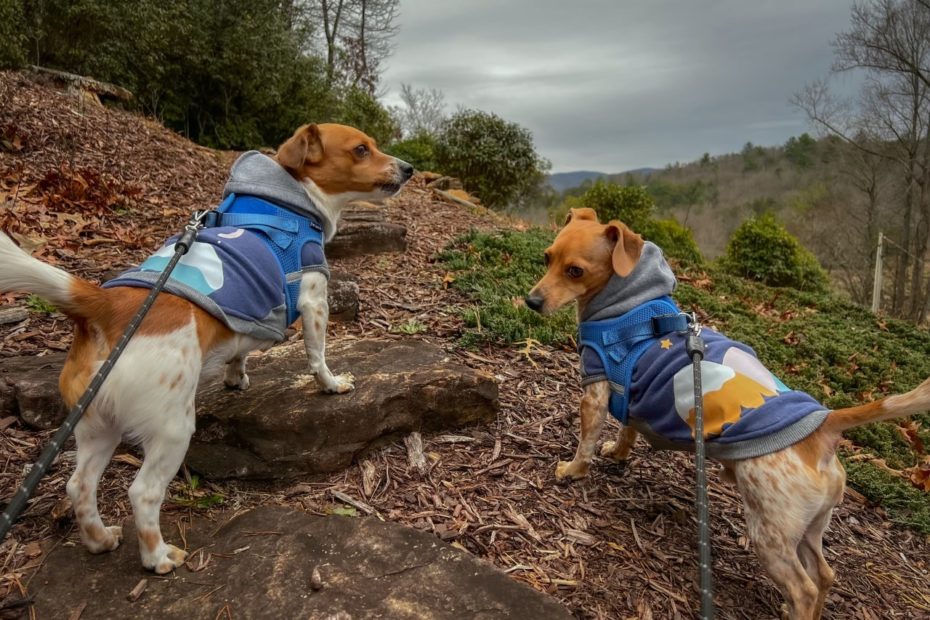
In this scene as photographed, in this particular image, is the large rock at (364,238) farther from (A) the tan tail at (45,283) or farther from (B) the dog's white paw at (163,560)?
(B) the dog's white paw at (163,560)

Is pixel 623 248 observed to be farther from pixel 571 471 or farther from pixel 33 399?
pixel 33 399

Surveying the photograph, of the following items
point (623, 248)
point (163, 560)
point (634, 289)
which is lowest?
point (163, 560)

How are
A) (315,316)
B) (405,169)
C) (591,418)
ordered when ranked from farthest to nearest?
1. (405,169)
2. (591,418)
3. (315,316)

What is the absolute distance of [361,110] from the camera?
19.4 m

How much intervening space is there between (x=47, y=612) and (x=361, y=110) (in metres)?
19.1

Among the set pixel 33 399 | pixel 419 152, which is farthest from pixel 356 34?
pixel 33 399

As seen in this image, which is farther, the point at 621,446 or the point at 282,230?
the point at 621,446

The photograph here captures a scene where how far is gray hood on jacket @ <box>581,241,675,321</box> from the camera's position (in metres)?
3.43

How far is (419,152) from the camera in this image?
687 inches

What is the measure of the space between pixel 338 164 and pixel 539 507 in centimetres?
244

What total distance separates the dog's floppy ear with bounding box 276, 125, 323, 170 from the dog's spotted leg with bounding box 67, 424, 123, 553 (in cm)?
181

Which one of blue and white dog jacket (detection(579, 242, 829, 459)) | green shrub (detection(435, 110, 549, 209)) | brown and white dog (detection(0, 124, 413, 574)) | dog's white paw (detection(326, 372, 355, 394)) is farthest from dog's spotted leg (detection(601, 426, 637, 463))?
green shrub (detection(435, 110, 549, 209))

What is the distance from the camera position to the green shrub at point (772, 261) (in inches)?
495

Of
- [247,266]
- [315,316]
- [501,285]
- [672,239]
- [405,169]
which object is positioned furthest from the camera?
[672,239]
